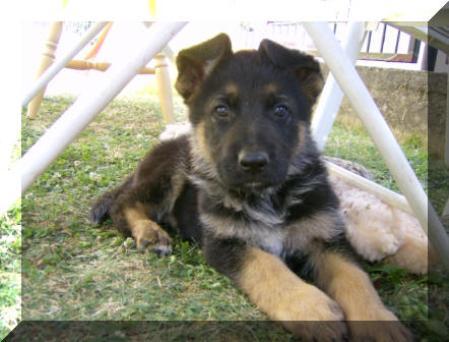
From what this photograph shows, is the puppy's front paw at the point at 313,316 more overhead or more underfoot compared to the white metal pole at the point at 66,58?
more underfoot

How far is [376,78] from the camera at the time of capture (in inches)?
280

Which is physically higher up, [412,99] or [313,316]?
[412,99]

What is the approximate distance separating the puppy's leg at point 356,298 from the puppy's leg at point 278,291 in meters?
0.07

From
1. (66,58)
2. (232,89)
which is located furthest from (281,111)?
(66,58)

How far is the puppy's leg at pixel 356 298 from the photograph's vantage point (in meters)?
1.98

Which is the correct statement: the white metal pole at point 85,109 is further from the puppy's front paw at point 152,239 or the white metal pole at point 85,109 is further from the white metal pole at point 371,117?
the puppy's front paw at point 152,239

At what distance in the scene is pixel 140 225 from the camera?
3080mm

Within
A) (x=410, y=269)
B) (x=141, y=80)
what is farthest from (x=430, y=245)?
(x=141, y=80)

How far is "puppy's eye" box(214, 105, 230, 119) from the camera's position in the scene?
274 centimetres

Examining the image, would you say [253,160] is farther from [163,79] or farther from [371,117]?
[163,79]

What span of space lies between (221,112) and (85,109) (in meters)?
0.79

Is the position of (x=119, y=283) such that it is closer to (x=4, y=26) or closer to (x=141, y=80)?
(x=4, y=26)

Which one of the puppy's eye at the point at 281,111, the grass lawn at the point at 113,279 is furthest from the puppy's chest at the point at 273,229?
the puppy's eye at the point at 281,111

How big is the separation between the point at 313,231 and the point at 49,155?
53.0 inches
